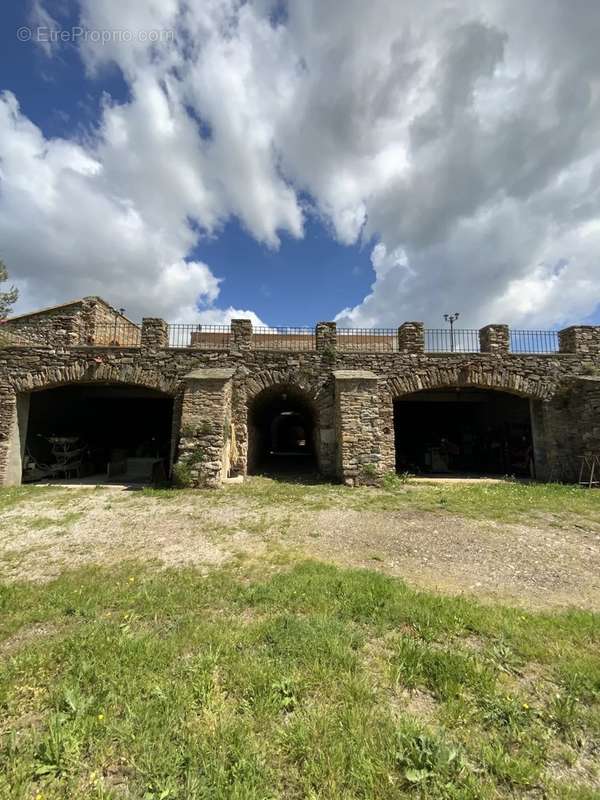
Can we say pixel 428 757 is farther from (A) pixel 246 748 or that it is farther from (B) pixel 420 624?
(B) pixel 420 624

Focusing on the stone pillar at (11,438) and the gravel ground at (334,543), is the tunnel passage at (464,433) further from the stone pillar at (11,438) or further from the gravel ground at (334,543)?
the stone pillar at (11,438)

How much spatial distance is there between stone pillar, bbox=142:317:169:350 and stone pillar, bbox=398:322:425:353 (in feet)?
25.2

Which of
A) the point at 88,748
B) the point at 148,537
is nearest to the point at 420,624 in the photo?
the point at 88,748

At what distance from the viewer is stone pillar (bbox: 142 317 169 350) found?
11.0 metres

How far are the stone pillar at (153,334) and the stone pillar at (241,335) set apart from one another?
218 cm

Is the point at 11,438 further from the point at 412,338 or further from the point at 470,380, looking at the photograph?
the point at 470,380

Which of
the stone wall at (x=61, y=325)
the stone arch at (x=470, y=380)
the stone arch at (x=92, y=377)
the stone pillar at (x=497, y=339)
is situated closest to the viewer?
the stone arch at (x=92, y=377)

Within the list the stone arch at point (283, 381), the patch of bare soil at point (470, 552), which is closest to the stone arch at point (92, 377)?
the stone arch at point (283, 381)

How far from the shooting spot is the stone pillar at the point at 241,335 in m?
11.2

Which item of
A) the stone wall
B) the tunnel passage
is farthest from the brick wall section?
the tunnel passage

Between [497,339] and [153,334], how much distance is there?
11233 mm

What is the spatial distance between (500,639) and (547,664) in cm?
A: 34

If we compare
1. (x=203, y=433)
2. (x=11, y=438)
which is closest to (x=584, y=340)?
(x=203, y=433)

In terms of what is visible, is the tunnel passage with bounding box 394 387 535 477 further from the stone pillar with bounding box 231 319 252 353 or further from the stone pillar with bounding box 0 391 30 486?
the stone pillar with bounding box 0 391 30 486
